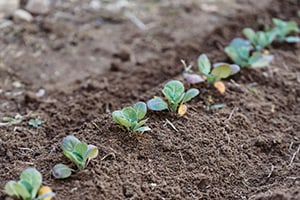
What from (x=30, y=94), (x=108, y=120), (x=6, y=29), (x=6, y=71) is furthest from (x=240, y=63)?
(x=6, y=29)

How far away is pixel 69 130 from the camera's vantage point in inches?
85.8

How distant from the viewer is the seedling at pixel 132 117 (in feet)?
6.18

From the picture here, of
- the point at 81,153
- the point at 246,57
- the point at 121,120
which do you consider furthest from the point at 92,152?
the point at 246,57

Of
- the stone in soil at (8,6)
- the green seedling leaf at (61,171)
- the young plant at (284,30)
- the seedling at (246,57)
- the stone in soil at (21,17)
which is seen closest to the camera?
the green seedling leaf at (61,171)

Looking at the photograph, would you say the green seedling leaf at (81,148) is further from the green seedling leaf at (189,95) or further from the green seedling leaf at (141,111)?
the green seedling leaf at (189,95)

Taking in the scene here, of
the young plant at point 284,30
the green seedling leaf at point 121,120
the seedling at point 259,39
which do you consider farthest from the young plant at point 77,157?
the young plant at point 284,30

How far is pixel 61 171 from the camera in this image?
1.71m

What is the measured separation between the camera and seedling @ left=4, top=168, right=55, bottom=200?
5.17 feet

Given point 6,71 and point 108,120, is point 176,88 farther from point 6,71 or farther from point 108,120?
point 6,71

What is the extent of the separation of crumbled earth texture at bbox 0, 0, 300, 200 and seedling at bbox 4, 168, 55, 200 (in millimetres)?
63

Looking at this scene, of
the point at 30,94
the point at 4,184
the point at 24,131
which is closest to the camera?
the point at 4,184

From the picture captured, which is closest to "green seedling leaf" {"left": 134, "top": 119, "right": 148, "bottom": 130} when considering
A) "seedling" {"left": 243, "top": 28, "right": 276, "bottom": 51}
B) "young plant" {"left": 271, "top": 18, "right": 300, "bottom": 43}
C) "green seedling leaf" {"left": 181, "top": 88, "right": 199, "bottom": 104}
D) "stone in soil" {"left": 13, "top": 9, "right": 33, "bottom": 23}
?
"green seedling leaf" {"left": 181, "top": 88, "right": 199, "bottom": 104}

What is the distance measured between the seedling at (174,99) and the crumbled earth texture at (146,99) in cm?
4

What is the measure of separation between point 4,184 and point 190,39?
1.56 meters
